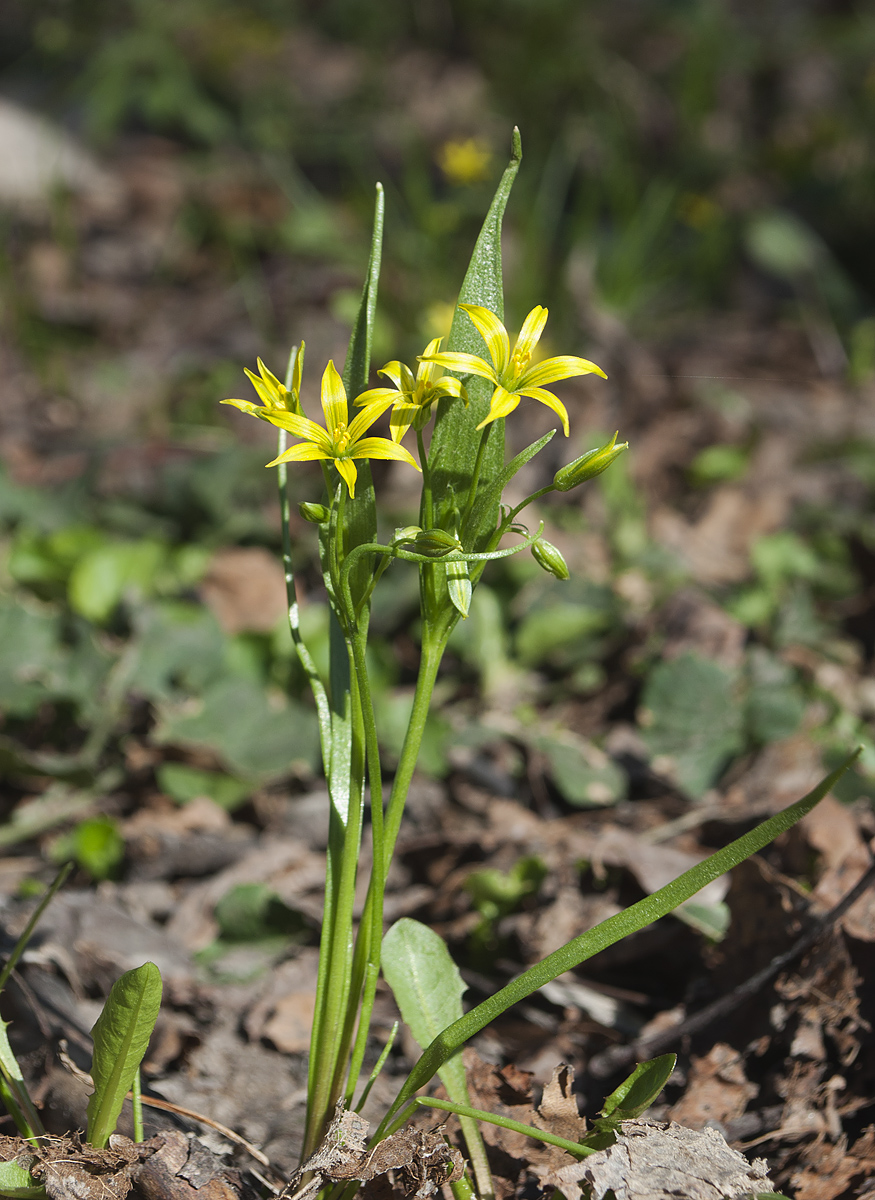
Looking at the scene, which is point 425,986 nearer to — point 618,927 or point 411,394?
point 618,927

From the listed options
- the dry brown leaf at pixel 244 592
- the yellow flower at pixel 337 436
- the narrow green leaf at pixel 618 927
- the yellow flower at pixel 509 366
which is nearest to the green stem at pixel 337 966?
the narrow green leaf at pixel 618 927

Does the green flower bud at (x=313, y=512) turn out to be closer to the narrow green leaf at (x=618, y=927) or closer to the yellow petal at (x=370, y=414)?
the yellow petal at (x=370, y=414)

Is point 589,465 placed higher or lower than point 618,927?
higher

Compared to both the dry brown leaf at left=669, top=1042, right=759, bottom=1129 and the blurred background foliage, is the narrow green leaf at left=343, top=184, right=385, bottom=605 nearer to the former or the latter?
the dry brown leaf at left=669, top=1042, right=759, bottom=1129

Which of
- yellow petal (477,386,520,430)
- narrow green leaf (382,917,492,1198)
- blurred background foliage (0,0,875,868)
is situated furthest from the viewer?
blurred background foliage (0,0,875,868)

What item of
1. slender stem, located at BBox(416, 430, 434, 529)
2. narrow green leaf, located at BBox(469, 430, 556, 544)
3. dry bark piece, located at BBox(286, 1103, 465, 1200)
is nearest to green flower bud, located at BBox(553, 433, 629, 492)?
narrow green leaf, located at BBox(469, 430, 556, 544)

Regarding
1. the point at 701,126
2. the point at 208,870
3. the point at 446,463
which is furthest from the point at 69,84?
the point at 446,463

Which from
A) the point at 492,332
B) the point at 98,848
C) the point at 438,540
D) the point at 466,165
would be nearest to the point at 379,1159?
the point at 438,540
